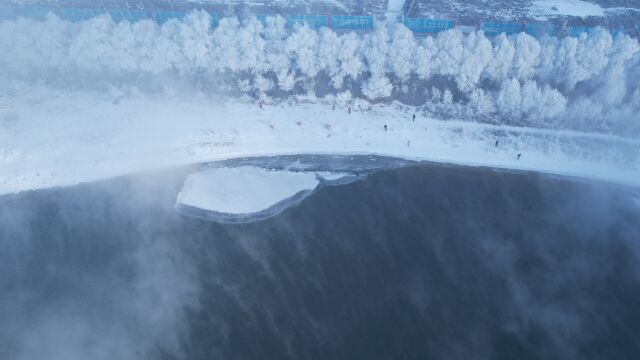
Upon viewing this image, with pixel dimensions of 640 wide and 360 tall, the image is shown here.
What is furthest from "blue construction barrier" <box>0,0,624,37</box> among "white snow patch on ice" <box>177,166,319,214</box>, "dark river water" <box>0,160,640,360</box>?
"dark river water" <box>0,160,640,360</box>

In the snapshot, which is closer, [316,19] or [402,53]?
[402,53]

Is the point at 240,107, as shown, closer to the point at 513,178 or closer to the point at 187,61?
the point at 187,61

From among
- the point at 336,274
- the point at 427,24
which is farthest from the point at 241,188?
the point at 427,24

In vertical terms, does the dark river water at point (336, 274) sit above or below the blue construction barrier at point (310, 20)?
below

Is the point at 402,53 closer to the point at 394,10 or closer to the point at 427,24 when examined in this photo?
the point at 427,24

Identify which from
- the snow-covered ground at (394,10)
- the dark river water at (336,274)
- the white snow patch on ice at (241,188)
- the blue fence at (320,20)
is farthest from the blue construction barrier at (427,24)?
the white snow patch on ice at (241,188)

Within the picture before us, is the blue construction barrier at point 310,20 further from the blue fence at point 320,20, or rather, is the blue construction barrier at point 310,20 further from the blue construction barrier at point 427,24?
the blue construction barrier at point 427,24
